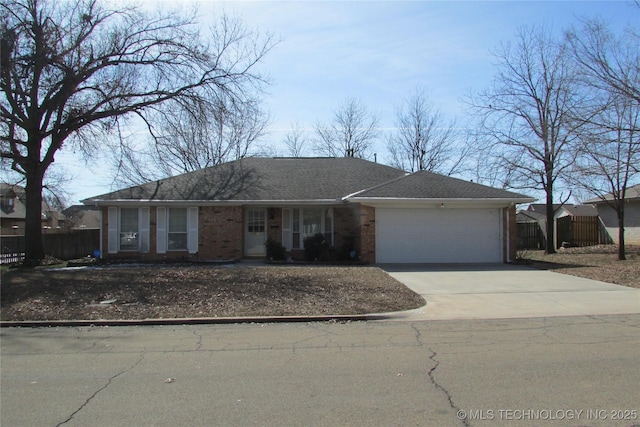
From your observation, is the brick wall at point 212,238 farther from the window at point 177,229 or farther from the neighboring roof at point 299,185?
the neighboring roof at point 299,185

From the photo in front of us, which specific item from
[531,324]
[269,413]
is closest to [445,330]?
[531,324]

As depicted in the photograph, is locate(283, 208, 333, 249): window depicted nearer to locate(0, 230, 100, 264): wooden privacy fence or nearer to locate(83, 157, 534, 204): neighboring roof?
locate(83, 157, 534, 204): neighboring roof

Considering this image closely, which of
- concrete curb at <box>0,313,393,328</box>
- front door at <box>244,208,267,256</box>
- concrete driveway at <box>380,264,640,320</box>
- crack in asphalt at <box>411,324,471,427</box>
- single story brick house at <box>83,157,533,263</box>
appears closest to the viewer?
crack in asphalt at <box>411,324,471,427</box>

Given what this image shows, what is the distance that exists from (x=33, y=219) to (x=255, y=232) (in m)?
8.85

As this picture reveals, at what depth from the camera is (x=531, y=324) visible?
846cm

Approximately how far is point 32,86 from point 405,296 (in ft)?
50.7

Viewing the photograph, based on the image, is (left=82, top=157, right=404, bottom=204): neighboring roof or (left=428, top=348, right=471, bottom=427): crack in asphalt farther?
(left=82, top=157, right=404, bottom=204): neighboring roof

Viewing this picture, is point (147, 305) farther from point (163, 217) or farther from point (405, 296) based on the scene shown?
point (163, 217)

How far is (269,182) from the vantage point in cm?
2194

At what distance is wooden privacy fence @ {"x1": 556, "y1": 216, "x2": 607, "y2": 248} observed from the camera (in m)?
28.3

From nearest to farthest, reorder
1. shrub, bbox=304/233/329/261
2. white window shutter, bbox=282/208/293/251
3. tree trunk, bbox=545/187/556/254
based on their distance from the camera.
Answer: shrub, bbox=304/233/329/261
white window shutter, bbox=282/208/293/251
tree trunk, bbox=545/187/556/254

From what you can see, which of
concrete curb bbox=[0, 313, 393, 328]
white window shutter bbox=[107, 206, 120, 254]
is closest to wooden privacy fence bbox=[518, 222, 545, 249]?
white window shutter bbox=[107, 206, 120, 254]

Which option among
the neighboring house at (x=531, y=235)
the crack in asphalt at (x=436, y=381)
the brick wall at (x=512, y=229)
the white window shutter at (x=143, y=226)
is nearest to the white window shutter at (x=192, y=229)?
the white window shutter at (x=143, y=226)

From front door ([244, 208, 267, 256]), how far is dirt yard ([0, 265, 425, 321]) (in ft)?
21.0
